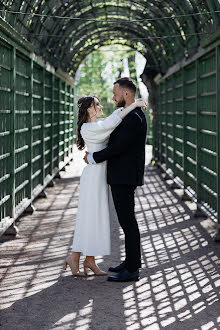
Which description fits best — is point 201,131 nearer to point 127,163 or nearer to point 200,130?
point 200,130

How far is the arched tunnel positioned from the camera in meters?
8.50

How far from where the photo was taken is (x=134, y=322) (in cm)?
498

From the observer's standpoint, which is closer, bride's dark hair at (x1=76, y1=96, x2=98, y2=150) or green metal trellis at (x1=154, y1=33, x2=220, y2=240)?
bride's dark hair at (x1=76, y1=96, x2=98, y2=150)

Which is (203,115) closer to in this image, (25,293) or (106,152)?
(106,152)

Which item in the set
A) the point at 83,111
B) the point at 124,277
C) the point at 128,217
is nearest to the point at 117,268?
the point at 124,277

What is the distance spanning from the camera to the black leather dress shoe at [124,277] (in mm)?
6262

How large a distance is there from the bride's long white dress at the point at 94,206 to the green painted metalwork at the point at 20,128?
1.48 metres

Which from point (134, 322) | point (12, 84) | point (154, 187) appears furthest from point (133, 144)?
point (154, 187)

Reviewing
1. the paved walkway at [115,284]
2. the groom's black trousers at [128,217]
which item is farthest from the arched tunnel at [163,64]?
the groom's black trousers at [128,217]

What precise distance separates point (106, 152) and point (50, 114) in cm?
870

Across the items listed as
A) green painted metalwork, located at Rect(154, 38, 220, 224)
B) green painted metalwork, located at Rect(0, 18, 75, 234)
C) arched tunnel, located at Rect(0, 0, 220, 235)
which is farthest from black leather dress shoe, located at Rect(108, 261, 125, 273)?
green painted metalwork, located at Rect(154, 38, 220, 224)

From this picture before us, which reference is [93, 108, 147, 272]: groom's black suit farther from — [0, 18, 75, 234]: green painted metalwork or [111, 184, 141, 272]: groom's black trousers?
[0, 18, 75, 234]: green painted metalwork

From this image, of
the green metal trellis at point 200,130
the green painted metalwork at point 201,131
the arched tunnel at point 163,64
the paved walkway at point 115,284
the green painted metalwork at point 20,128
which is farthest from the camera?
the green painted metalwork at point 201,131

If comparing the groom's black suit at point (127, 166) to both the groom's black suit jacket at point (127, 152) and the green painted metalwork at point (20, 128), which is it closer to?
the groom's black suit jacket at point (127, 152)
